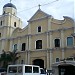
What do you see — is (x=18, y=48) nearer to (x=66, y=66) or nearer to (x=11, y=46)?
(x=11, y=46)

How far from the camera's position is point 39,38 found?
3766 centimetres

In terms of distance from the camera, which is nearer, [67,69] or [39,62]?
[67,69]

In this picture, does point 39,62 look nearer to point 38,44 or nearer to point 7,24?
point 38,44

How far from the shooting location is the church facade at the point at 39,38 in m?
34.1

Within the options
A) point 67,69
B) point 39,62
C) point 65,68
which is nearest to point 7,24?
point 39,62

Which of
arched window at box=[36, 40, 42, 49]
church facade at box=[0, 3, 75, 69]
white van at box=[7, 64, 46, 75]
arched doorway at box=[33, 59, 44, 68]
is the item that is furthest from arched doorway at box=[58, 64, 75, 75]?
arched window at box=[36, 40, 42, 49]

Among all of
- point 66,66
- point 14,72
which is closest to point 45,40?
point 14,72

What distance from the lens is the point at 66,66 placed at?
47.0ft

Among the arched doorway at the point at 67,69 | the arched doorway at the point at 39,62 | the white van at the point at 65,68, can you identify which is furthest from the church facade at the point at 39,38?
the arched doorway at the point at 67,69

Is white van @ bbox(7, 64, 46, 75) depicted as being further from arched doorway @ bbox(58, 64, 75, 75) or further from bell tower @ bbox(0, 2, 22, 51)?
bell tower @ bbox(0, 2, 22, 51)

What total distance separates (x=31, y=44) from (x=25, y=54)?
2.18 metres

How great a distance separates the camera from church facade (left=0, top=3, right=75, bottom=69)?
1341 inches

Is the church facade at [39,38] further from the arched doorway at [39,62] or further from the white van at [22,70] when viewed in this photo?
the white van at [22,70]

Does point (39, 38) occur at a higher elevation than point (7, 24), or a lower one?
lower
